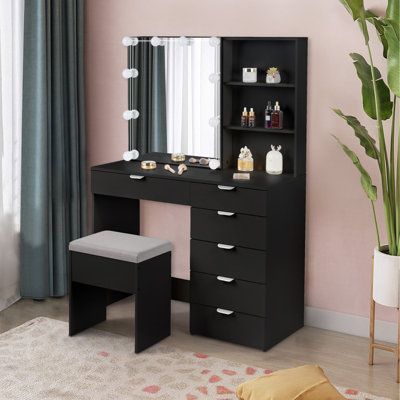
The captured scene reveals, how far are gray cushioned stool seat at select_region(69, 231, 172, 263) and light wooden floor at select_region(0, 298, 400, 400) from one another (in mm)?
460

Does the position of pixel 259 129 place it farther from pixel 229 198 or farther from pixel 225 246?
pixel 225 246

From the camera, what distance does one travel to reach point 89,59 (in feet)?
15.9

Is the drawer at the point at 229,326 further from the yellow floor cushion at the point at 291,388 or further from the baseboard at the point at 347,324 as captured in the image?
the yellow floor cushion at the point at 291,388

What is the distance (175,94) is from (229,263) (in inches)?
38.7

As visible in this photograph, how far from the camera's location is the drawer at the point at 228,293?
3.97 meters

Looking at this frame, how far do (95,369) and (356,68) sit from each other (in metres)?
1.74

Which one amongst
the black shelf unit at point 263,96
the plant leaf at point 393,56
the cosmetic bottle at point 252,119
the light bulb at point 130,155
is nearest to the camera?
the plant leaf at point 393,56

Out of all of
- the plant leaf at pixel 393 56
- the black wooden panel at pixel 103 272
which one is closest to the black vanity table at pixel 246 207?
the black wooden panel at pixel 103 272

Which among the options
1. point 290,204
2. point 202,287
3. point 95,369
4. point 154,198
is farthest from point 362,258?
point 95,369

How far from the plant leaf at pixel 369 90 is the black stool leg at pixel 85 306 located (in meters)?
1.61

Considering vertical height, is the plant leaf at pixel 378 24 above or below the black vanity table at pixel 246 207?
above

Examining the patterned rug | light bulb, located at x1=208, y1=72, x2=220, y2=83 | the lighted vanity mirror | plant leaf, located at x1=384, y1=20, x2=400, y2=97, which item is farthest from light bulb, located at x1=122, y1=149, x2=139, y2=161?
plant leaf, located at x1=384, y1=20, x2=400, y2=97

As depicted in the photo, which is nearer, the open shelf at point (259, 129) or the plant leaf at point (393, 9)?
the plant leaf at point (393, 9)

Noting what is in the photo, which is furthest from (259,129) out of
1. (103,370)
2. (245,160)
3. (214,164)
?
(103,370)
